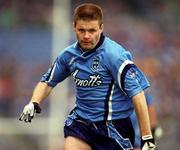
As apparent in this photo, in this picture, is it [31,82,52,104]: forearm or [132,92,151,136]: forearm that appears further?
[31,82,52,104]: forearm

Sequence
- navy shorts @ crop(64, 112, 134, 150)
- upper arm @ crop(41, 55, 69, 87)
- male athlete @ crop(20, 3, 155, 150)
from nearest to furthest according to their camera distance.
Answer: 1. male athlete @ crop(20, 3, 155, 150)
2. navy shorts @ crop(64, 112, 134, 150)
3. upper arm @ crop(41, 55, 69, 87)

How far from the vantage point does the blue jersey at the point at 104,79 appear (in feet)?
25.7

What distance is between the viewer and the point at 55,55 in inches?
598

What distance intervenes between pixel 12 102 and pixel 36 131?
2.13 feet

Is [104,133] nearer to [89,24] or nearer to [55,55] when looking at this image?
[89,24]

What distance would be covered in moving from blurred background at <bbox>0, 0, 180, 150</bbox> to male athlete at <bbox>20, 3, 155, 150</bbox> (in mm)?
6855

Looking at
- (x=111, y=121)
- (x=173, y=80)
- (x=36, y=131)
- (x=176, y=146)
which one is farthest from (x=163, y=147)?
(x=111, y=121)

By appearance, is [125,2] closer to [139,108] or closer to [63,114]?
[63,114]

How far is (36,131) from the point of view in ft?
50.2

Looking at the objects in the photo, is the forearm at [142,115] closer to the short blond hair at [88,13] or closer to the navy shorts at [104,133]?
the navy shorts at [104,133]

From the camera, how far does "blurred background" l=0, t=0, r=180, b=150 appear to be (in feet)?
49.9

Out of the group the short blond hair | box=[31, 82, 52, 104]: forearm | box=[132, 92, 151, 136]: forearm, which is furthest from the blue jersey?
box=[31, 82, 52, 104]: forearm

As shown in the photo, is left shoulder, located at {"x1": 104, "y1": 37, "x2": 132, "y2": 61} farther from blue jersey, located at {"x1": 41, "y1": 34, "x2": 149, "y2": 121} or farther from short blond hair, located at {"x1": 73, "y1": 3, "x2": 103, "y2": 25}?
short blond hair, located at {"x1": 73, "y1": 3, "x2": 103, "y2": 25}

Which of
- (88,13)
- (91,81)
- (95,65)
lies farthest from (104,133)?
(88,13)
